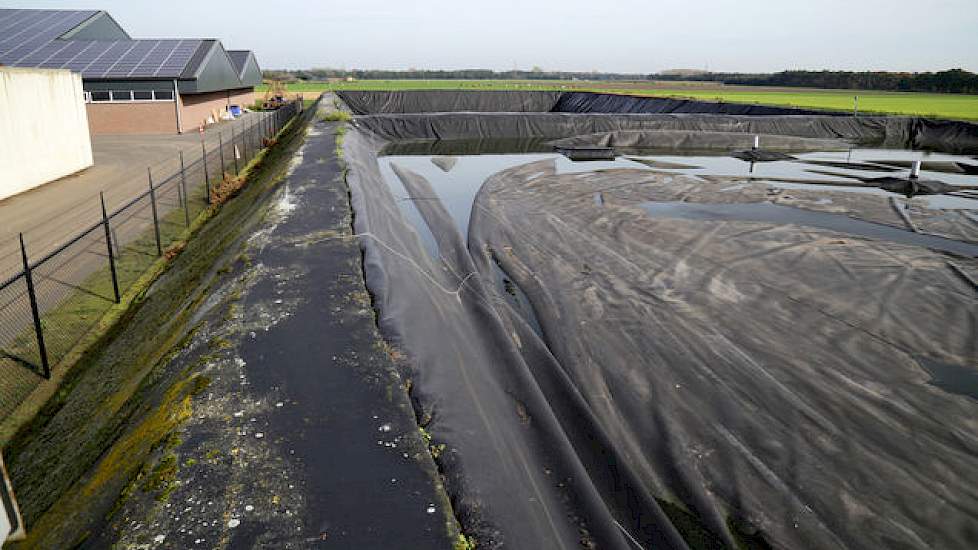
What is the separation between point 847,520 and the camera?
159 inches

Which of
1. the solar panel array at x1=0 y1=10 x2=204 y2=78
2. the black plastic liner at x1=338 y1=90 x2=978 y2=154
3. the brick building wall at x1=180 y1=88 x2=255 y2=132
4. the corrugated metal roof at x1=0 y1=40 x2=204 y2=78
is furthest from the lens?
the brick building wall at x1=180 y1=88 x2=255 y2=132

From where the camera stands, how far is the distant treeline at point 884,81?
57.1 m

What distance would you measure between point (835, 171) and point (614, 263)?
14.6 metres

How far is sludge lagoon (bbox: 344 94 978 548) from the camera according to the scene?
3969mm

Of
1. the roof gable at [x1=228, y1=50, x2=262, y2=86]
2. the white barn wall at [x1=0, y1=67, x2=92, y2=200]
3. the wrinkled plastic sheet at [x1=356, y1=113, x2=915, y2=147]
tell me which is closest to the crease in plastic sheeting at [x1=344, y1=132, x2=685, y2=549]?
the white barn wall at [x1=0, y1=67, x2=92, y2=200]

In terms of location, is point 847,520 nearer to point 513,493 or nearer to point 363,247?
point 513,493

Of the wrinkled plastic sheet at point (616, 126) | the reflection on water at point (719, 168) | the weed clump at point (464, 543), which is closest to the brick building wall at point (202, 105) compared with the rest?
the wrinkled plastic sheet at point (616, 126)

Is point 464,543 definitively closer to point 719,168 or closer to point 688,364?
point 688,364

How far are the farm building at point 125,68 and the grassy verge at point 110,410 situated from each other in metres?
23.5

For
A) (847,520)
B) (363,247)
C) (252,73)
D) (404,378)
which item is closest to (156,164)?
(363,247)

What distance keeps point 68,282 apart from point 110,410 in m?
5.50

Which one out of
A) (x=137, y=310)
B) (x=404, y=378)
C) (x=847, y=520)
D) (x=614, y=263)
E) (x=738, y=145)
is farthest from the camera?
(x=738, y=145)

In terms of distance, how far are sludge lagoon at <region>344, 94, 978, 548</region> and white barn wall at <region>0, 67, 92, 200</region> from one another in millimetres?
10422

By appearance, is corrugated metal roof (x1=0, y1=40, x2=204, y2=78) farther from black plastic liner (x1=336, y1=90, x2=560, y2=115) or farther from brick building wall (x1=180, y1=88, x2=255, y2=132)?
black plastic liner (x1=336, y1=90, x2=560, y2=115)
